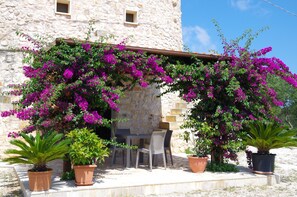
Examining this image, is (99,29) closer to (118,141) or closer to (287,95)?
(118,141)

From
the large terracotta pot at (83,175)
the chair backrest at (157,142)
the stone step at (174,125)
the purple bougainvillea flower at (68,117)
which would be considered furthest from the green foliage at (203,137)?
the stone step at (174,125)

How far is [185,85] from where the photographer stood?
23.0 ft

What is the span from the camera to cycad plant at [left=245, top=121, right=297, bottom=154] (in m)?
6.32

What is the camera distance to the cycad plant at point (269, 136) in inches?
249

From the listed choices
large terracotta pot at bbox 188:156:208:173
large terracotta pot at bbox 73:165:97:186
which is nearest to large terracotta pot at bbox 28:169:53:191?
large terracotta pot at bbox 73:165:97:186

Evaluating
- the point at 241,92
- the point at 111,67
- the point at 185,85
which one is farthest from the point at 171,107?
the point at 111,67

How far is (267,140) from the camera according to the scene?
6.34 metres

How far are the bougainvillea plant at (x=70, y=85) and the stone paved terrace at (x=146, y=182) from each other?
98 cm

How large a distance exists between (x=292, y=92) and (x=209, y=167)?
63.0ft

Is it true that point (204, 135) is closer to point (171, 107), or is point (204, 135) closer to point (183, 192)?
point (183, 192)

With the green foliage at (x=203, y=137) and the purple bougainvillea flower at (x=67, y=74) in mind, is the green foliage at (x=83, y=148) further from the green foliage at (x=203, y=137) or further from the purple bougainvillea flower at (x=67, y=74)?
the green foliage at (x=203, y=137)

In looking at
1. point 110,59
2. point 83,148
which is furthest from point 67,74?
point 83,148

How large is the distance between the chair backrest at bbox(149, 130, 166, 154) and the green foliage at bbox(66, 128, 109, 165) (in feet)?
5.26

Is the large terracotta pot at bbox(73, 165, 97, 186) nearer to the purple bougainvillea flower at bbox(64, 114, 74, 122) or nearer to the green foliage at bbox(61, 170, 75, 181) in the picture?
the green foliage at bbox(61, 170, 75, 181)
